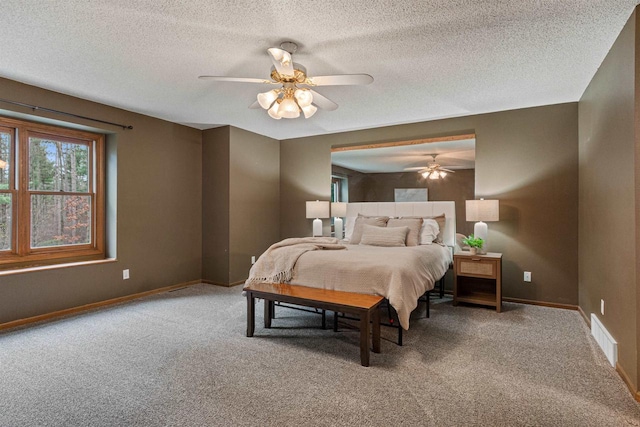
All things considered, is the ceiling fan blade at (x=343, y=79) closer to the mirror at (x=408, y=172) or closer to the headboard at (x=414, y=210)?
the mirror at (x=408, y=172)

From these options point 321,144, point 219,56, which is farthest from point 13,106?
point 321,144

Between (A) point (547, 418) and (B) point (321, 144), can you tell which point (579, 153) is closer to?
(A) point (547, 418)

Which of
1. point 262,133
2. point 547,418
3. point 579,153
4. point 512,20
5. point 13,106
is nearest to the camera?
point 547,418

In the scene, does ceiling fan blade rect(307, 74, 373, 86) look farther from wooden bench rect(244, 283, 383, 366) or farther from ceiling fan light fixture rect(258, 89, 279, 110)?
wooden bench rect(244, 283, 383, 366)

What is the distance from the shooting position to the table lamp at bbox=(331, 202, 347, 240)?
17.9 feet

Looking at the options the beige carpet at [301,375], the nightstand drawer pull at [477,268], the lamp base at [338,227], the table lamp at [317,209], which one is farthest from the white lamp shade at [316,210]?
the nightstand drawer pull at [477,268]

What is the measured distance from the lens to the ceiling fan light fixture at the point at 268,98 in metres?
2.76

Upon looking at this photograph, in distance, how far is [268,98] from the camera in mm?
2785

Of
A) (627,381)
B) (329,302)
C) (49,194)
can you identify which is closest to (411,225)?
(329,302)

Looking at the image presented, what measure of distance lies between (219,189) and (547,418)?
4.65m

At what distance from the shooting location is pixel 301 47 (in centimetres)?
261

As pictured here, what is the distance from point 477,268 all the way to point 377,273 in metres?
1.67

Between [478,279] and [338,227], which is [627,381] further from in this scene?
[338,227]

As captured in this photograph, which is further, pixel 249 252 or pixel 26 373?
pixel 249 252
